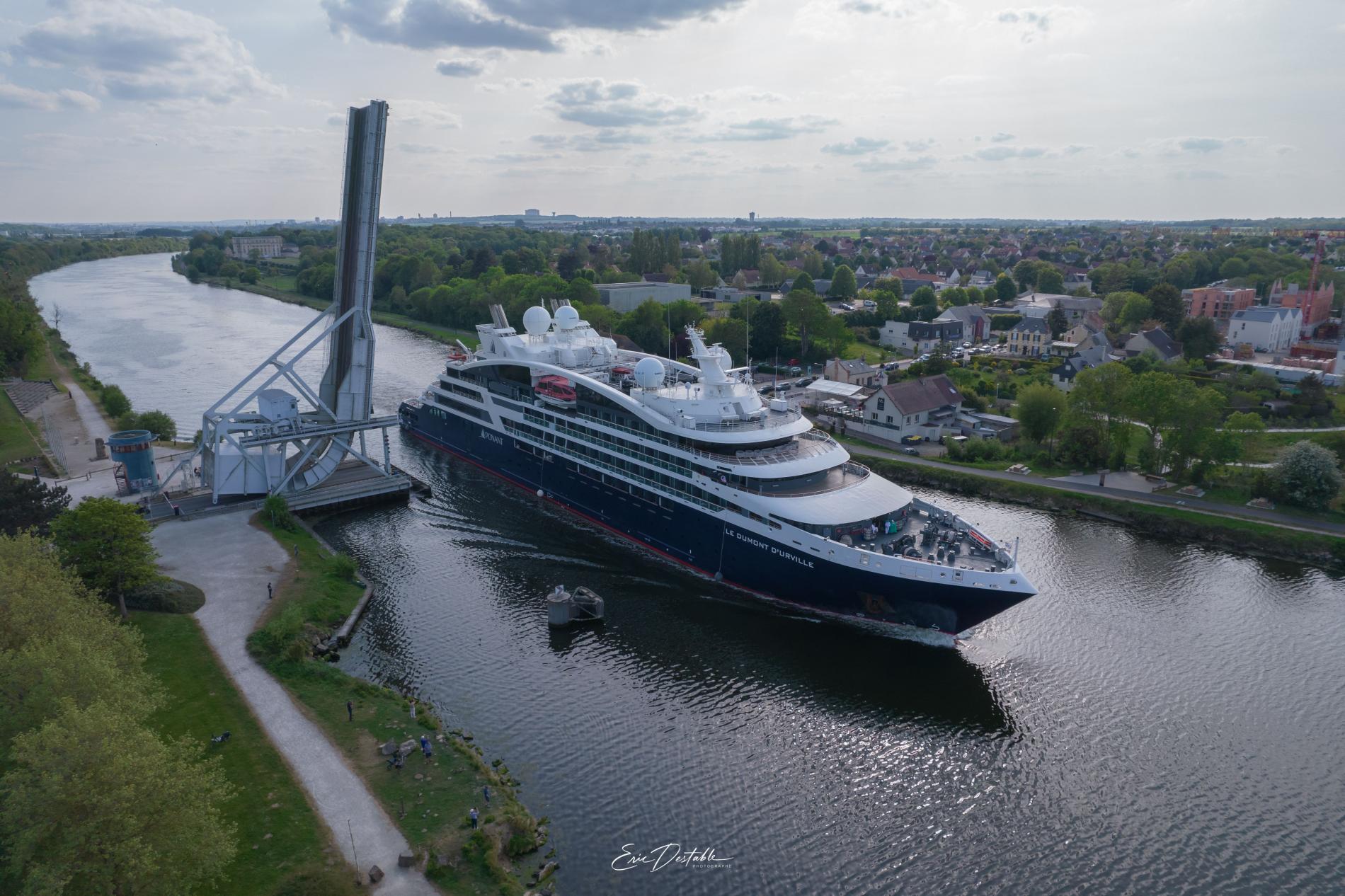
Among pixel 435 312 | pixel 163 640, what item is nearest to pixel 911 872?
pixel 163 640

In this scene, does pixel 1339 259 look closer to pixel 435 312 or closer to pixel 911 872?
pixel 435 312

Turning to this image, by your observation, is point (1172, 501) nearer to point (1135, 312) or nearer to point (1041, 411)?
point (1041, 411)

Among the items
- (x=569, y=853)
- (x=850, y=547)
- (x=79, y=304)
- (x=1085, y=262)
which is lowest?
(x=569, y=853)

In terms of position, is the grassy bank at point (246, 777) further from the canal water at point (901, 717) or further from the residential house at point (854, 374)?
the residential house at point (854, 374)

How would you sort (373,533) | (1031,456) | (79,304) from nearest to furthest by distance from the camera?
(373,533) → (1031,456) → (79,304)

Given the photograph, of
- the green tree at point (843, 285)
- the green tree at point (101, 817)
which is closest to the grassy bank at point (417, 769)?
the green tree at point (101, 817)
